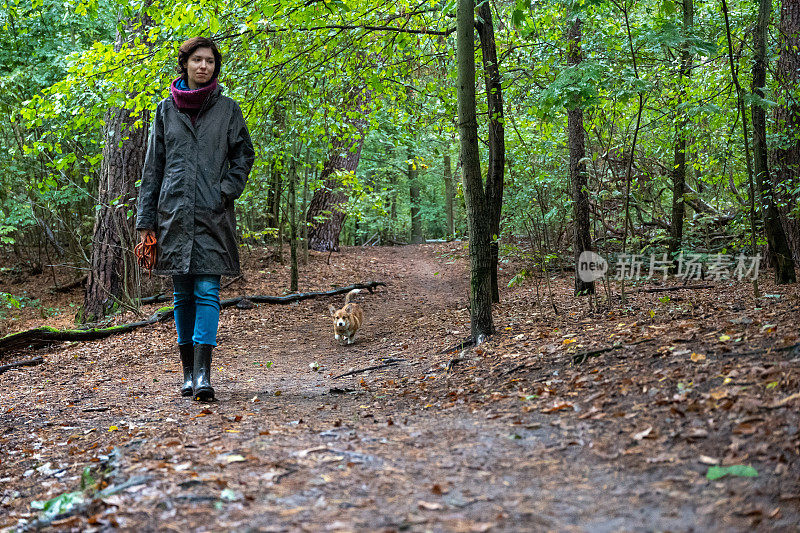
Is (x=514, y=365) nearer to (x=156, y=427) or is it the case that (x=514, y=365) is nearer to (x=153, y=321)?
(x=156, y=427)

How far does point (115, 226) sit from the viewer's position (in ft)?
31.4

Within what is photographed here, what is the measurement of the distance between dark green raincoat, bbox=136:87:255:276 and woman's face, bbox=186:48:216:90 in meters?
0.13

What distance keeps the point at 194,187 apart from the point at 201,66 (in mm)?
910

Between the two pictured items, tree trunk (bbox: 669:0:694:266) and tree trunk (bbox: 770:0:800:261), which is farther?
tree trunk (bbox: 669:0:694:266)

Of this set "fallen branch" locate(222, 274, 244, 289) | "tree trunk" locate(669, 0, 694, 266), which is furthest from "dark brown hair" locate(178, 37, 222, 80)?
"fallen branch" locate(222, 274, 244, 289)

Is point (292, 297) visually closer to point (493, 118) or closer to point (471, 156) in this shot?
point (493, 118)

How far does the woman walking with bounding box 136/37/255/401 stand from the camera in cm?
426

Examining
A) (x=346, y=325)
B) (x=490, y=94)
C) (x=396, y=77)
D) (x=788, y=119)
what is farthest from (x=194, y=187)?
(x=788, y=119)

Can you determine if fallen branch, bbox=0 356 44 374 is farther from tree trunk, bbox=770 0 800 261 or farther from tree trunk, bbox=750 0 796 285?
tree trunk, bbox=770 0 800 261

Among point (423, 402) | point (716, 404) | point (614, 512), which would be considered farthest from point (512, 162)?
point (614, 512)

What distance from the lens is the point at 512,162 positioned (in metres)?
11.0

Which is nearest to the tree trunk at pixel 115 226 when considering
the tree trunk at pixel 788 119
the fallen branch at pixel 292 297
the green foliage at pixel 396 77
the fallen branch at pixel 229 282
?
the green foliage at pixel 396 77

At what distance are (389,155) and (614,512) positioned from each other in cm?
2144

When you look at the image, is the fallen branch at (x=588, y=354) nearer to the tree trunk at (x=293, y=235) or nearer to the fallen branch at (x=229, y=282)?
the tree trunk at (x=293, y=235)
